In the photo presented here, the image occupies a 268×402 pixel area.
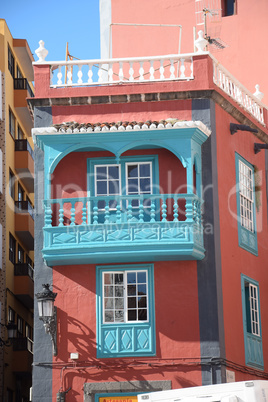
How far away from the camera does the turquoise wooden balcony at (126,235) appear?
22375 millimetres

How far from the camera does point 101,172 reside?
23.8 meters

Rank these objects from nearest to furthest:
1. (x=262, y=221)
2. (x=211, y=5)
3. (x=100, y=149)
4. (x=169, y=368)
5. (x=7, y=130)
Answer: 1. (x=169, y=368)
2. (x=100, y=149)
3. (x=262, y=221)
4. (x=211, y=5)
5. (x=7, y=130)

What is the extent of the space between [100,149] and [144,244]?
2.98 meters

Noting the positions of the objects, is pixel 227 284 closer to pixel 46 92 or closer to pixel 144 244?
pixel 144 244

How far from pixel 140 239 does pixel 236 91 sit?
6059 mm

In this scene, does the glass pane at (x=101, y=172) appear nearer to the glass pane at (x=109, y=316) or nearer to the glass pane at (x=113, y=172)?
the glass pane at (x=113, y=172)

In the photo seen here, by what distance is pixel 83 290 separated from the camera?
22.8 metres

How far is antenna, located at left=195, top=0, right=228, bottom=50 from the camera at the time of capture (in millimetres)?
30781

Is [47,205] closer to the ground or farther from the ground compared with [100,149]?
closer to the ground

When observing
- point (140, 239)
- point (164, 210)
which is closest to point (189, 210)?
point (164, 210)

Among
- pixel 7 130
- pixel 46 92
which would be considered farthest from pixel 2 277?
pixel 46 92

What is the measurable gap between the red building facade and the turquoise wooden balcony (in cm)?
3

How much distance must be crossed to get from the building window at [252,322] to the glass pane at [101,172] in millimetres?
4517

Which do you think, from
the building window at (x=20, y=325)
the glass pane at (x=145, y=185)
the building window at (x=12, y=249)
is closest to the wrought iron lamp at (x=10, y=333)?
the building window at (x=20, y=325)
